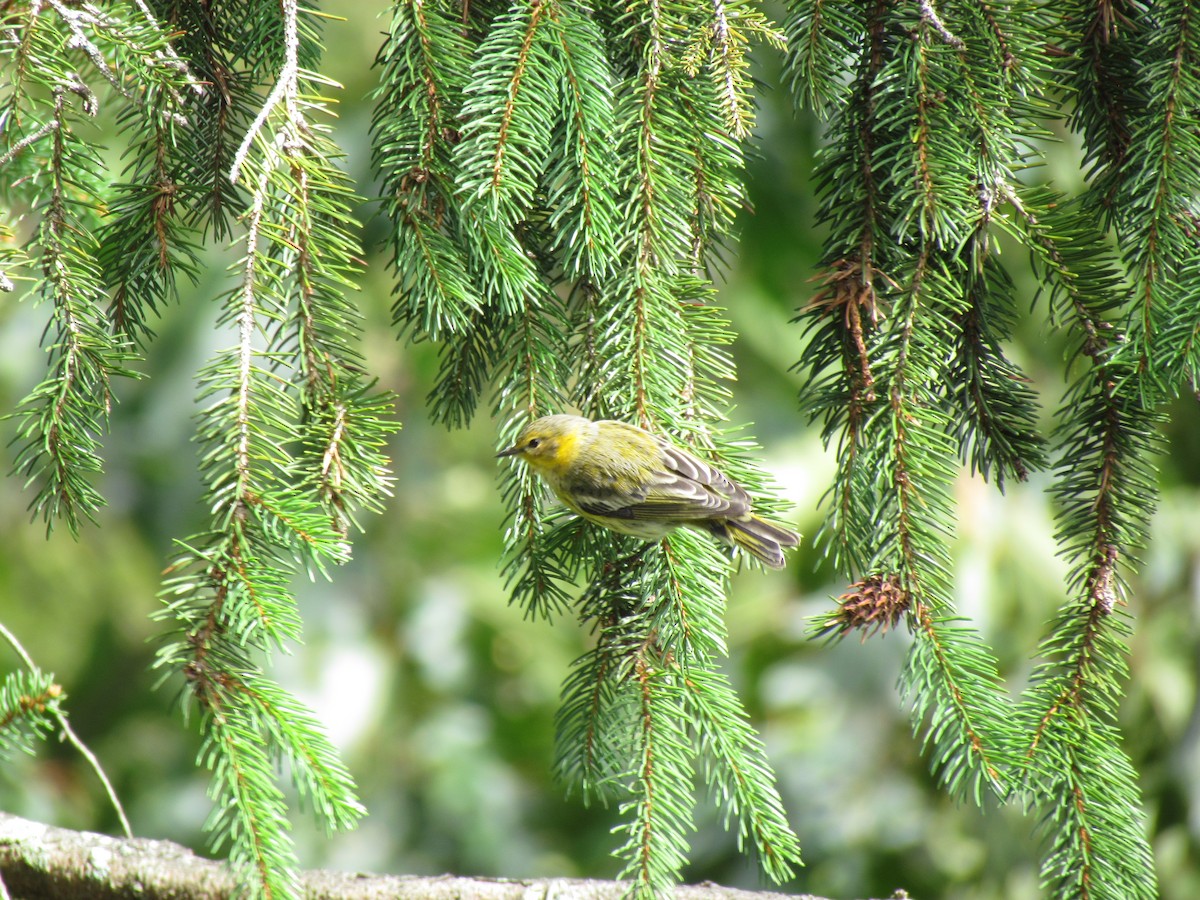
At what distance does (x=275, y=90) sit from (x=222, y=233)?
426mm

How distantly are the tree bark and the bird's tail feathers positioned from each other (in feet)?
2.17

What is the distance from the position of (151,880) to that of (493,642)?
2.55 m

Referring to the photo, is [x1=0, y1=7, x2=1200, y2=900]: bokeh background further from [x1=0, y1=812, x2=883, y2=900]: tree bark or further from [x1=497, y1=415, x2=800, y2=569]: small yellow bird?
[x1=0, y1=812, x2=883, y2=900]: tree bark

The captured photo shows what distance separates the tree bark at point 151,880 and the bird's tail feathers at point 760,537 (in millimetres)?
663

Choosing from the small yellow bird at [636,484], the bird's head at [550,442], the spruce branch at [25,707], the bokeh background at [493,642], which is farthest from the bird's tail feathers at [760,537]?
the bokeh background at [493,642]

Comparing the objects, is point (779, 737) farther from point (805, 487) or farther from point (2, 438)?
point (2, 438)

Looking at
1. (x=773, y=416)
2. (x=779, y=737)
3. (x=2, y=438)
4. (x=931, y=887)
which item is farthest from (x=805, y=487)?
(x=2, y=438)

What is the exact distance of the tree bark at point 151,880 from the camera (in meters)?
1.82

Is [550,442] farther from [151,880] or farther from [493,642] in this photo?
[493,642]

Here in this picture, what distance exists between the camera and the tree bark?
1.82 metres

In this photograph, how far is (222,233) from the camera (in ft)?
6.35

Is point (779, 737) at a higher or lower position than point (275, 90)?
lower

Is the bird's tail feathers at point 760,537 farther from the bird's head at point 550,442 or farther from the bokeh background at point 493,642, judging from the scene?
the bokeh background at point 493,642

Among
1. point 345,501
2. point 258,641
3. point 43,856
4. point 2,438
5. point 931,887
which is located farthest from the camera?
point 2,438
